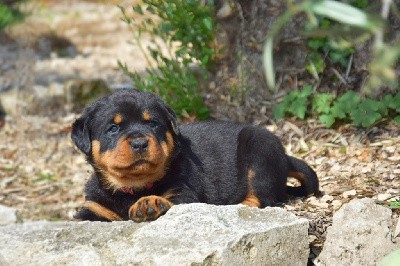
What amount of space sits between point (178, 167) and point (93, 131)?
636 millimetres

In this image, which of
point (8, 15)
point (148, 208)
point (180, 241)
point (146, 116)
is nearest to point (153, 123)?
point (146, 116)

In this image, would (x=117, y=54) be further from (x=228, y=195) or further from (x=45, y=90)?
(x=228, y=195)

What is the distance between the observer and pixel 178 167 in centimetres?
548

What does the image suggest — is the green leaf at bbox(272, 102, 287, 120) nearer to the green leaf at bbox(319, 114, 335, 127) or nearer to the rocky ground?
the rocky ground

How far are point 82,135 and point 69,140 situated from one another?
3612 millimetres

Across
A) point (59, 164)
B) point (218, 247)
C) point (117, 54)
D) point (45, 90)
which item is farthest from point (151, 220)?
point (117, 54)

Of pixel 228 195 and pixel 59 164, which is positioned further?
pixel 59 164

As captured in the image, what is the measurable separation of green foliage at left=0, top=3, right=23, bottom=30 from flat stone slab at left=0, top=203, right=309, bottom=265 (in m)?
8.59

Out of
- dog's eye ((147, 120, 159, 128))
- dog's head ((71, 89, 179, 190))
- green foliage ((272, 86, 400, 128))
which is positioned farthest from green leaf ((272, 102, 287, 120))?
dog's eye ((147, 120, 159, 128))

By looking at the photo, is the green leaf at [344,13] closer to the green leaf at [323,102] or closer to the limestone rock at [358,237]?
the limestone rock at [358,237]

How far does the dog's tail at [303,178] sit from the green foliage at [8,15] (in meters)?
8.01

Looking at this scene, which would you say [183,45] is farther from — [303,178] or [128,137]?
[128,137]

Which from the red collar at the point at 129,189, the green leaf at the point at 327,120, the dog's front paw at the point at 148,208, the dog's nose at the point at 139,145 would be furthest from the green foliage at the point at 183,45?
the dog's front paw at the point at 148,208

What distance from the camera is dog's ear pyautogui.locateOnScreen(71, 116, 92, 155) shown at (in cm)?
543
